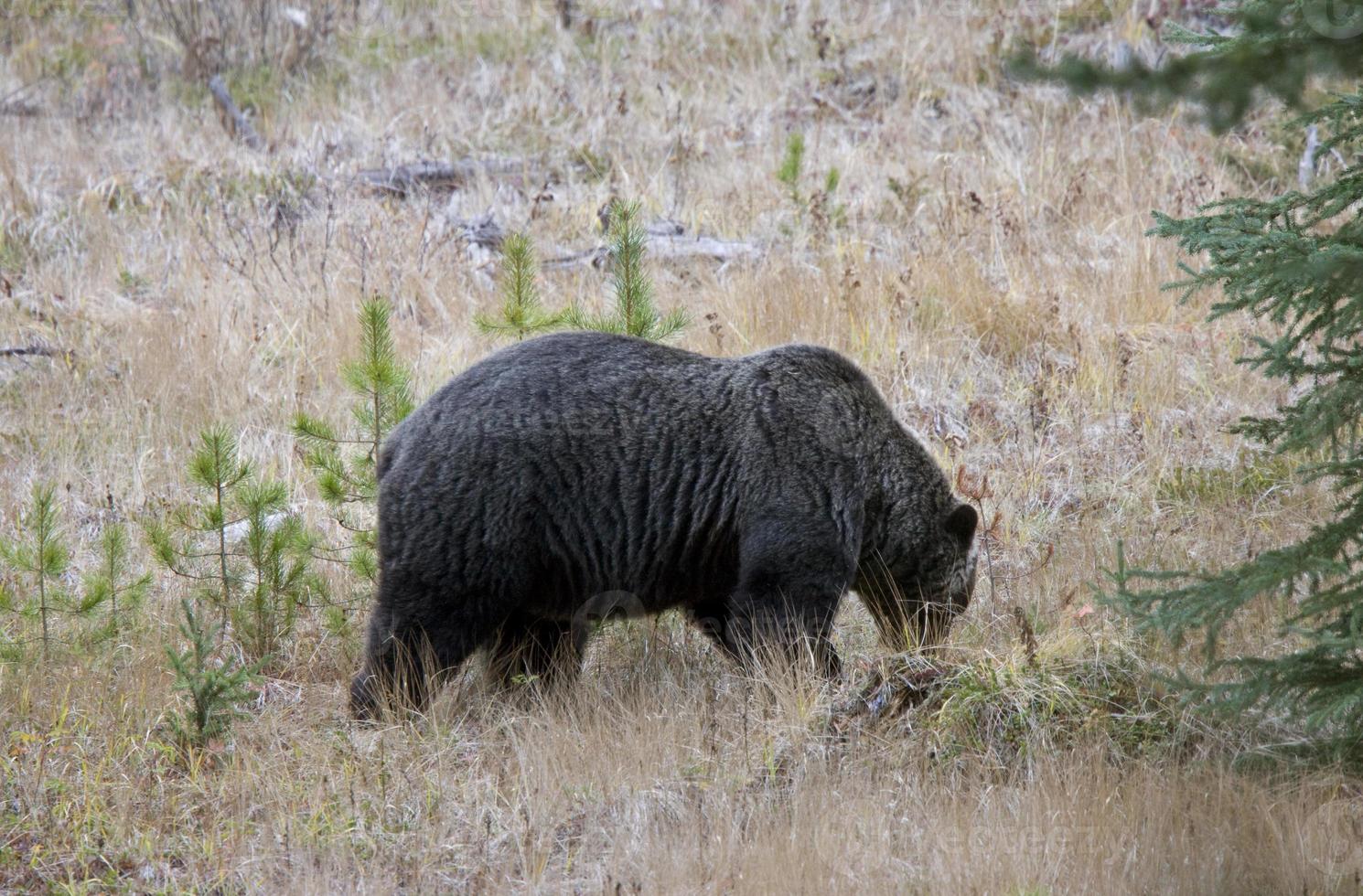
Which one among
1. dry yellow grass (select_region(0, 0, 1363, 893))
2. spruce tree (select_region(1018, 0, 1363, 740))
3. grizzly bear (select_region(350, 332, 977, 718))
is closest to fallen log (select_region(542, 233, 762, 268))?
dry yellow grass (select_region(0, 0, 1363, 893))

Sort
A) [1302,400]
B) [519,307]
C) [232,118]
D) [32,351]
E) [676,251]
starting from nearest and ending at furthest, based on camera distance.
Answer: [1302,400]
[519,307]
[32,351]
[676,251]
[232,118]

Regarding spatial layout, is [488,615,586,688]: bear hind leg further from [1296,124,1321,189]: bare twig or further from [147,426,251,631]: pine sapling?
[1296,124,1321,189]: bare twig

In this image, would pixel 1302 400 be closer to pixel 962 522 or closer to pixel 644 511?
pixel 962 522

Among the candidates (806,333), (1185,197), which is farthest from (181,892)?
(1185,197)

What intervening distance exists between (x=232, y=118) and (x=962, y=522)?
10.9 m

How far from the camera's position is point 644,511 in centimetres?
618

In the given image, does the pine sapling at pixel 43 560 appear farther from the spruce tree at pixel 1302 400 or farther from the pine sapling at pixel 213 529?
the spruce tree at pixel 1302 400

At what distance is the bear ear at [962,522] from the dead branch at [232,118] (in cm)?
1008

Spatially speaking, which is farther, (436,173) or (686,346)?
(436,173)

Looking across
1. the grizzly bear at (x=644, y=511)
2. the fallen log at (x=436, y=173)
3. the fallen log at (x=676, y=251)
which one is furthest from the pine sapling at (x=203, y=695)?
the fallen log at (x=436, y=173)

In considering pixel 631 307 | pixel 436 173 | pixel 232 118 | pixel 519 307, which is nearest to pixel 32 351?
pixel 436 173

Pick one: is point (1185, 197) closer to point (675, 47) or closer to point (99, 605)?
point (675, 47)

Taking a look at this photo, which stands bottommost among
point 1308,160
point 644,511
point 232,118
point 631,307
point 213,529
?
point 213,529

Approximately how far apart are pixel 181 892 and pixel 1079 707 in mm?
3335
